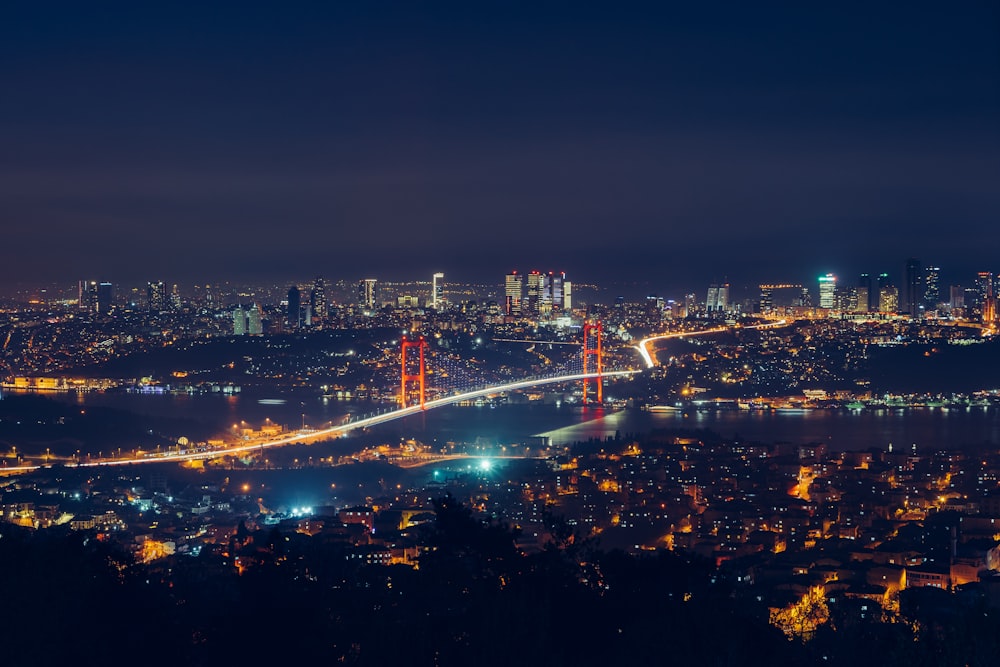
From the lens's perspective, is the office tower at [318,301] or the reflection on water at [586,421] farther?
the office tower at [318,301]

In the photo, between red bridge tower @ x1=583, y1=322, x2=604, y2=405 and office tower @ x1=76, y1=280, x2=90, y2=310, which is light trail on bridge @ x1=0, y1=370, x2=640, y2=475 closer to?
red bridge tower @ x1=583, y1=322, x2=604, y2=405

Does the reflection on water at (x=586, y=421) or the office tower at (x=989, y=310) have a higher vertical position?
the office tower at (x=989, y=310)

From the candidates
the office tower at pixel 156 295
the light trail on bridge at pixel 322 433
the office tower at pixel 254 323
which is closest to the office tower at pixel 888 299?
the light trail on bridge at pixel 322 433

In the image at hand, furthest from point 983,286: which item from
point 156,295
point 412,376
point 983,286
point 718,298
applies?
point 156,295

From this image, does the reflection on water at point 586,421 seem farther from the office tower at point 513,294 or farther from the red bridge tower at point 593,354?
the office tower at point 513,294

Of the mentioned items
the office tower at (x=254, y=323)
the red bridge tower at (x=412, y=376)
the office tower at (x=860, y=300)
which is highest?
the office tower at (x=860, y=300)

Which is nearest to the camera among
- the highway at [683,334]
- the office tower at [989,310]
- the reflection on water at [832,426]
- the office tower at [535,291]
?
the reflection on water at [832,426]

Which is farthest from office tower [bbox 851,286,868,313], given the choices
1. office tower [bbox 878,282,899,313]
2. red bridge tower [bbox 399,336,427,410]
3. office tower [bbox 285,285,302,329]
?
office tower [bbox 285,285,302,329]
